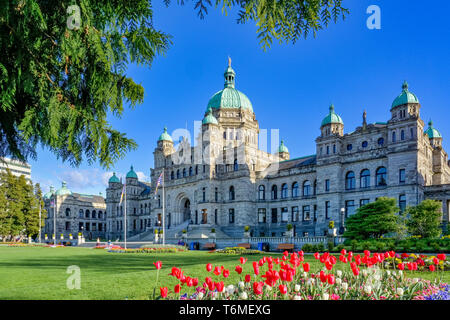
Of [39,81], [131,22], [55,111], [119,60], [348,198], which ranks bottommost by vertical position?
[348,198]

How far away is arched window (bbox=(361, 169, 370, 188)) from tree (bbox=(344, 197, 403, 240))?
39.0ft

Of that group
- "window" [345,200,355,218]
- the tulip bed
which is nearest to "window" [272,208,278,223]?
"window" [345,200,355,218]

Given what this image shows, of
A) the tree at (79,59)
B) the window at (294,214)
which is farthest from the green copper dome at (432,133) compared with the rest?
the tree at (79,59)

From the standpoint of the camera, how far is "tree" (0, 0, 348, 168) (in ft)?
16.5

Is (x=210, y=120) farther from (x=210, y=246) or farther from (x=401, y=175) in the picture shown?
(x=401, y=175)

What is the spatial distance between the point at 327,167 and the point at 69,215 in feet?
233

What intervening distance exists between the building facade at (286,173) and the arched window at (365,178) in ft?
0.41

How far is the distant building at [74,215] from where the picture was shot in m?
88.9

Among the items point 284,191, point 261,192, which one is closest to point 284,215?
point 284,191

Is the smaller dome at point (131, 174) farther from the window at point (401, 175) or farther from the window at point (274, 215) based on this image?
the window at point (401, 175)

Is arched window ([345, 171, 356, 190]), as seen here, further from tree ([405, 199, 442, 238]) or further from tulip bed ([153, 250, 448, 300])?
tulip bed ([153, 250, 448, 300])
